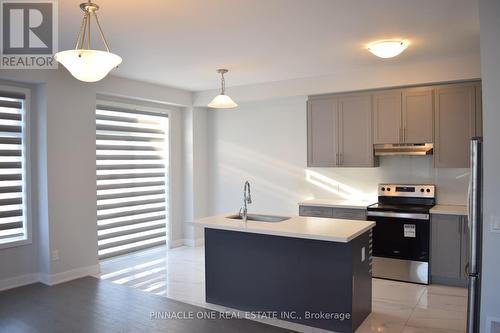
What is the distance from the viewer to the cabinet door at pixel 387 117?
5031 mm

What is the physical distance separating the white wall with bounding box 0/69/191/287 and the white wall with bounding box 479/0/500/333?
4.45 metres

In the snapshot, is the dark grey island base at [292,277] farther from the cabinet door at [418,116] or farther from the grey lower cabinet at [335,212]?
the cabinet door at [418,116]

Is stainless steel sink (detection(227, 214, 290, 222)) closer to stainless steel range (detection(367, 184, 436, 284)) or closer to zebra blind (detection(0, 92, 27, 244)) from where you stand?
stainless steel range (detection(367, 184, 436, 284))

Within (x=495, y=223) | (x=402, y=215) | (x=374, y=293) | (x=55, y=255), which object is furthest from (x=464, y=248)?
(x=55, y=255)

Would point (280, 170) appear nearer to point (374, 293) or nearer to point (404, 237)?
point (404, 237)

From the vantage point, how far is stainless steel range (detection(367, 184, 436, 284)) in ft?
15.4

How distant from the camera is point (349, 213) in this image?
16.7 ft

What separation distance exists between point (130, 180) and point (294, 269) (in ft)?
11.5

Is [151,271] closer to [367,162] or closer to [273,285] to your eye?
[273,285]

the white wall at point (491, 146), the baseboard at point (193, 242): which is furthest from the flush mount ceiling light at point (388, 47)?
the baseboard at point (193, 242)

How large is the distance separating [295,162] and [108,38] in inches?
134

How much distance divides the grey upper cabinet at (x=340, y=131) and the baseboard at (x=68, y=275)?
10.8 feet

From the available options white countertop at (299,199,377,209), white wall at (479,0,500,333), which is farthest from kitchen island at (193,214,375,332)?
white countertop at (299,199,377,209)

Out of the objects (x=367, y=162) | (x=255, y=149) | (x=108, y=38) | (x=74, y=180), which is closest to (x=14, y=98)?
(x=74, y=180)
